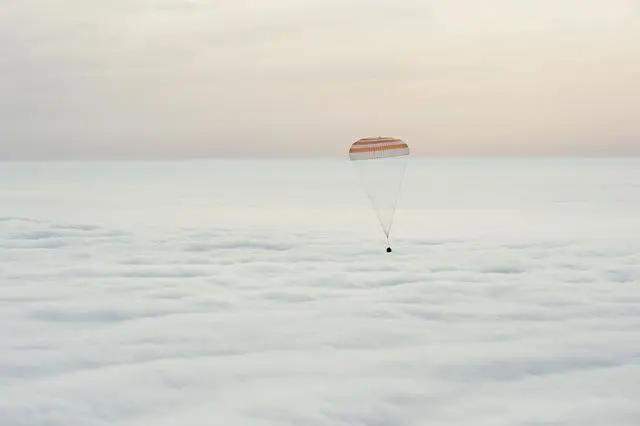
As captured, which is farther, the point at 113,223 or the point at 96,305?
the point at 113,223

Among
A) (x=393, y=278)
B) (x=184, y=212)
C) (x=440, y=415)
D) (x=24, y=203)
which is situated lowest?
(x=440, y=415)

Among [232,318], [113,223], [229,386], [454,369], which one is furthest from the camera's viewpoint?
[113,223]

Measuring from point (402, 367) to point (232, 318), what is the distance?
22.0 feet

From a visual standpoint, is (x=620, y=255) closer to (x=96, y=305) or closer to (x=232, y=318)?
(x=232, y=318)

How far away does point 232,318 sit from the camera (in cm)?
2292

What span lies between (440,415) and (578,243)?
29046mm

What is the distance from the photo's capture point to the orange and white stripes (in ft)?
76.2

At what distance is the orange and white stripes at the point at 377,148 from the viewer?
23.2 m

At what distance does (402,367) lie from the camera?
18.0 meters

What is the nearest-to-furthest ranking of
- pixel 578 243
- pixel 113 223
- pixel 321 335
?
pixel 321 335, pixel 578 243, pixel 113 223

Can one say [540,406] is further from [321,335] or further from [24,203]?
[24,203]

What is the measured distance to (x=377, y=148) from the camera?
2362 cm

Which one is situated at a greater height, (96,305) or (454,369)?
(96,305)

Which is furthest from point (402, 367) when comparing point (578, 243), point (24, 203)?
point (24, 203)
